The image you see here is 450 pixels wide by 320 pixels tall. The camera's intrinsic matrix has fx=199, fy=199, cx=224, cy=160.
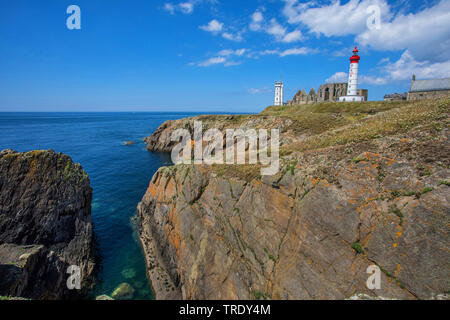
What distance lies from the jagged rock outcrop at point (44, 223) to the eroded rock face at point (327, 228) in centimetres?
927

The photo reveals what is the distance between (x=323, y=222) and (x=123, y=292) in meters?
19.3

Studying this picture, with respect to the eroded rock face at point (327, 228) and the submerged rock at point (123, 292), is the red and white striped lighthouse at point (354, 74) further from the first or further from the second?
the submerged rock at point (123, 292)

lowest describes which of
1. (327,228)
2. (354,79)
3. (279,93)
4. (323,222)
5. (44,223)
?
(44,223)

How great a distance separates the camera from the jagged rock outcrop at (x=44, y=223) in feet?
53.1

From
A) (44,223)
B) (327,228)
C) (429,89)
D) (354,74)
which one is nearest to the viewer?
(327,228)

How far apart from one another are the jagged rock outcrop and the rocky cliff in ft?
27.8

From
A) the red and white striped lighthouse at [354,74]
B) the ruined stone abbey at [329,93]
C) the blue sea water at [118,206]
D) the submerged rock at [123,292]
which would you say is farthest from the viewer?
the ruined stone abbey at [329,93]

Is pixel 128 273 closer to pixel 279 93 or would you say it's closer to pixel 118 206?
pixel 118 206

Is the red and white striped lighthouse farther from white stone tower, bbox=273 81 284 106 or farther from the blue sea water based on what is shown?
the blue sea water

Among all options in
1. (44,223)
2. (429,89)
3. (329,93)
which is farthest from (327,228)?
(329,93)

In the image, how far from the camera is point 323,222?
37.0 feet

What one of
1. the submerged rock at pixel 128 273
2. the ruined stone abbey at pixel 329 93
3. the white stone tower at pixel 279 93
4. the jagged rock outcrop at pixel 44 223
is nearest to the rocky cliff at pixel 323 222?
the submerged rock at pixel 128 273
